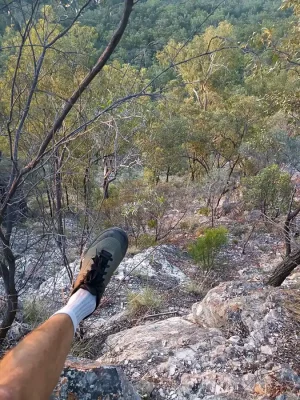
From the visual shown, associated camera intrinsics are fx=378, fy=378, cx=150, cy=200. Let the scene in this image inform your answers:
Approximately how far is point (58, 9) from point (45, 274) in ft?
13.4

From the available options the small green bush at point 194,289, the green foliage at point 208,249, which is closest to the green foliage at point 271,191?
the green foliage at point 208,249

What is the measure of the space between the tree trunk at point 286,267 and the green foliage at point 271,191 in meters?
3.84

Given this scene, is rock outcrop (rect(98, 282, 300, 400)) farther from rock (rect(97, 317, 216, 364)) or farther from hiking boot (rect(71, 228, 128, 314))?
hiking boot (rect(71, 228, 128, 314))

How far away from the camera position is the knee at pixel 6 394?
117 cm

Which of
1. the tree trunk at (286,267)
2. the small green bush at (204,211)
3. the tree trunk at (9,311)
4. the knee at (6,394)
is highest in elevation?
the knee at (6,394)

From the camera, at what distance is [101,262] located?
2.32 meters

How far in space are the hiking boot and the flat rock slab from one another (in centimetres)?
37

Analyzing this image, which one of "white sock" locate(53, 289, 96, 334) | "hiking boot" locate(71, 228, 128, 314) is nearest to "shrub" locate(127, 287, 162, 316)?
"hiking boot" locate(71, 228, 128, 314)

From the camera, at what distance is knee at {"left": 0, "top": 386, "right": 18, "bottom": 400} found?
117 cm

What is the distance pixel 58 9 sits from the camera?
1.55m

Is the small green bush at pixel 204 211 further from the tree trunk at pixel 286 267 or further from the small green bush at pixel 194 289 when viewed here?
the tree trunk at pixel 286 267

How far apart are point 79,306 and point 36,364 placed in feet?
1.85

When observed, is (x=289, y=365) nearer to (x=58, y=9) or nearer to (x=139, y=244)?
(x=58, y=9)

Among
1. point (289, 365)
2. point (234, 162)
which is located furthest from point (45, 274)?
point (234, 162)
